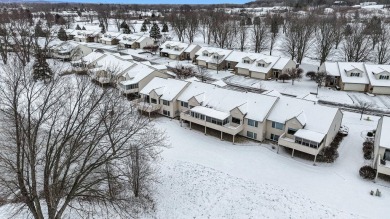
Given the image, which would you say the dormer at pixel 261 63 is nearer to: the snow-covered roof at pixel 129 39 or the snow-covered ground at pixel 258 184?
the snow-covered ground at pixel 258 184

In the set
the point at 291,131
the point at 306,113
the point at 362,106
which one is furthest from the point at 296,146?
the point at 362,106

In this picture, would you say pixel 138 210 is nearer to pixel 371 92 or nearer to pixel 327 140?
pixel 327 140

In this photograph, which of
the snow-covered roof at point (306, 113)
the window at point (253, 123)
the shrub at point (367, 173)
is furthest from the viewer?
the window at point (253, 123)

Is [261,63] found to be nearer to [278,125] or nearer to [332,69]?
[332,69]

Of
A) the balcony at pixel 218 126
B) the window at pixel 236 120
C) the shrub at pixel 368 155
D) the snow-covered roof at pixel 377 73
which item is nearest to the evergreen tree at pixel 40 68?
the balcony at pixel 218 126

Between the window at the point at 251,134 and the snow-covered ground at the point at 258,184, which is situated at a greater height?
the window at the point at 251,134

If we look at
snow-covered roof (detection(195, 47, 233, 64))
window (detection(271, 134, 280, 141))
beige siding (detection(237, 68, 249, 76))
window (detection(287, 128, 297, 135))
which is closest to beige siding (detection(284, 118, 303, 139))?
window (detection(287, 128, 297, 135))

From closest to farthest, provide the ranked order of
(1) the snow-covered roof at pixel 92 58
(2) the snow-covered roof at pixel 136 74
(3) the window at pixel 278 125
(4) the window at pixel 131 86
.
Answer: (3) the window at pixel 278 125 → (4) the window at pixel 131 86 → (2) the snow-covered roof at pixel 136 74 → (1) the snow-covered roof at pixel 92 58
